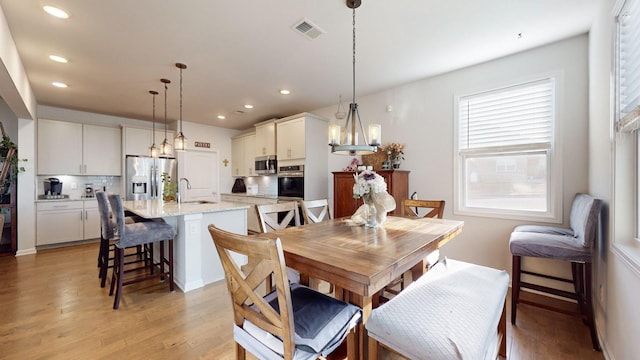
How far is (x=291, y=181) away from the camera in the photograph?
474cm

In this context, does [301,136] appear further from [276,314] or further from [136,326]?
[276,314]

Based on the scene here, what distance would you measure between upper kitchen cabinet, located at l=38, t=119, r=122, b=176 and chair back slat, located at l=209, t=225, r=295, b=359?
5366 mm

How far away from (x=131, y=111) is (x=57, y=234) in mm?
2477

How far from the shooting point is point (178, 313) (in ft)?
7.55

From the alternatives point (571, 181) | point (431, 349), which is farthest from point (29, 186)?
point (571, 181)

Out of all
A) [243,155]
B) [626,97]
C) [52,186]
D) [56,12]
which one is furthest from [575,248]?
[52,186]

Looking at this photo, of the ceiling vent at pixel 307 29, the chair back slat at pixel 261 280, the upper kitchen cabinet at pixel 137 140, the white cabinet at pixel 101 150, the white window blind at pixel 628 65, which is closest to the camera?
the chair back slat at pixel 261 280

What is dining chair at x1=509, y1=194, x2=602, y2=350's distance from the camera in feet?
6.10

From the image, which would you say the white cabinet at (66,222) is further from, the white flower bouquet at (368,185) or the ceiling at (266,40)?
the white flower bouquet at (368,185)

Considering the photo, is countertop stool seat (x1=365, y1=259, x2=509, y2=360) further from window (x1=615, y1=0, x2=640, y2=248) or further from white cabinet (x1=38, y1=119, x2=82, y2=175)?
white cabinet (x1=38, y1=119, x2=82, y2=175)

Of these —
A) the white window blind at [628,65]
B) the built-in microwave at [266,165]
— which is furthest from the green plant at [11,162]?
the white window blind at [628,65]

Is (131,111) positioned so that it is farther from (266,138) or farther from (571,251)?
(571,251)

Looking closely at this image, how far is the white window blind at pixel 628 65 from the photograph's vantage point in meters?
1.42

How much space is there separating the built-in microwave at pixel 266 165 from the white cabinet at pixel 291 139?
0.87ft
